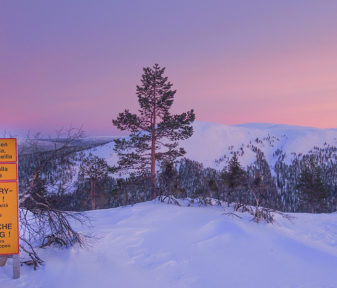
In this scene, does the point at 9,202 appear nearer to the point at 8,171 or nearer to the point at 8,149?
the point at 8,171

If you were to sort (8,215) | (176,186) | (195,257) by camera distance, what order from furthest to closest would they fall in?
1. (176,186)
2. (195,257)
3. (8,215)

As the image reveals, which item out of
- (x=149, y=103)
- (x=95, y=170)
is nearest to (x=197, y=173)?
(x=95, y=170)

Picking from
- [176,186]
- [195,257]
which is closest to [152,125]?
[176,186]

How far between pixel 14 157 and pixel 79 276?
9.16 ft

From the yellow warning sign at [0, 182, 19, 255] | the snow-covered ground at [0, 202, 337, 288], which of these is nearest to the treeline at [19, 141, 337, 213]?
the yellow warning sign at [0, 182, 19, 255]

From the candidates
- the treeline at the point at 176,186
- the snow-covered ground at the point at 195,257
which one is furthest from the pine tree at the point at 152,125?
the snow-covered ground at the point at 195,257

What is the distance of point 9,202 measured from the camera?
199 inches

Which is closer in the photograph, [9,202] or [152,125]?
[9,202]

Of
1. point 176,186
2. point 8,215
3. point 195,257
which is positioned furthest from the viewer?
point 176,186

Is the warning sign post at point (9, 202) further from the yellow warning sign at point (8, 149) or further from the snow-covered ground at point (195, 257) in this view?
the snow-covered ground at point (195, 257)

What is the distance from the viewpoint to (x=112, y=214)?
11.4 metres

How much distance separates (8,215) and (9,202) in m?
0.26

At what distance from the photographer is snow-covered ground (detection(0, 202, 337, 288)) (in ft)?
16.7

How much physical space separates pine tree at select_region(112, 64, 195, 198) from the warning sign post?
1369 cm
